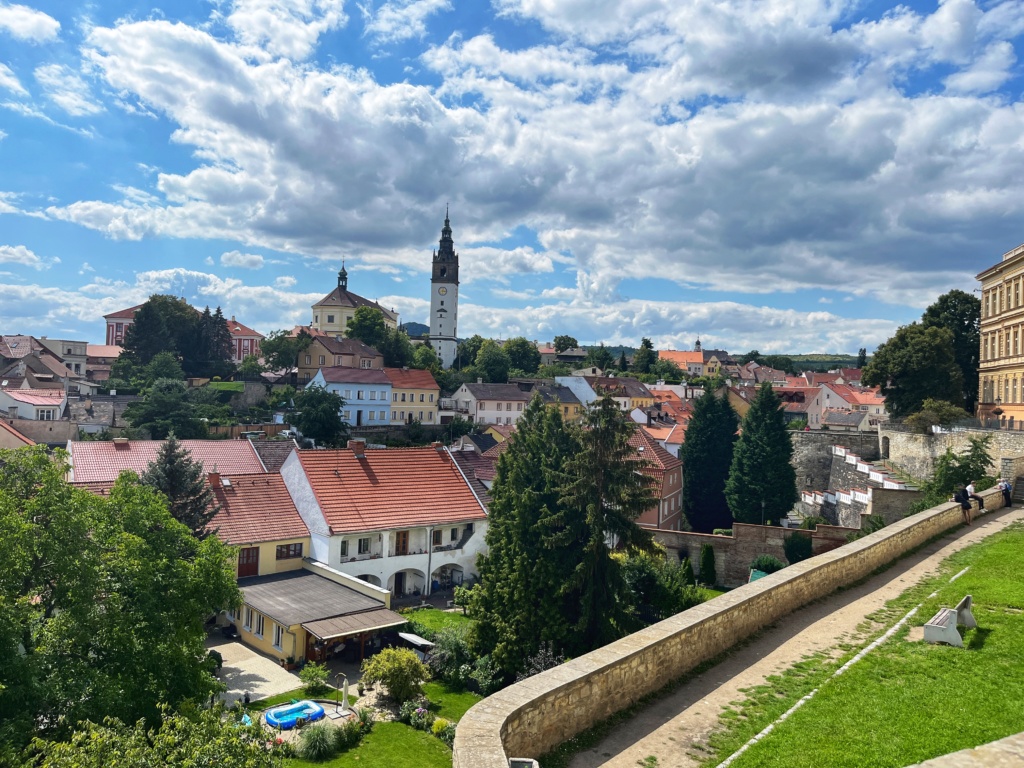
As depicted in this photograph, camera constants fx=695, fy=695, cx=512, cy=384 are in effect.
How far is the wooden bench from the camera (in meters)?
10.0

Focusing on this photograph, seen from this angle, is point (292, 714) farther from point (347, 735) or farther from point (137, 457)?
point (137, 457)

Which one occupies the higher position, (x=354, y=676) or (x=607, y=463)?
(x=607, y=463)

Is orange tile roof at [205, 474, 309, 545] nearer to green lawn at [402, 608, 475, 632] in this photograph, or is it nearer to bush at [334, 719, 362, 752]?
green lawn at [402, 608, 475, 632]

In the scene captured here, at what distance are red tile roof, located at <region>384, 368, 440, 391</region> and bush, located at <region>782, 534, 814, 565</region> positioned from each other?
1789 inches

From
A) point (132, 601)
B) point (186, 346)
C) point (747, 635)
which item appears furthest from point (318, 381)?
point (747, 635)

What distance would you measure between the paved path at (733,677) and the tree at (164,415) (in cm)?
4946

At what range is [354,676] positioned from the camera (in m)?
21.6

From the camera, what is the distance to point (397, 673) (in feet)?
62.8

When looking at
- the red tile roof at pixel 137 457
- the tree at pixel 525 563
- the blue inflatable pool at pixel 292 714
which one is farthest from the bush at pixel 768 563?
Answer: the red tile roof at pixel 137 457

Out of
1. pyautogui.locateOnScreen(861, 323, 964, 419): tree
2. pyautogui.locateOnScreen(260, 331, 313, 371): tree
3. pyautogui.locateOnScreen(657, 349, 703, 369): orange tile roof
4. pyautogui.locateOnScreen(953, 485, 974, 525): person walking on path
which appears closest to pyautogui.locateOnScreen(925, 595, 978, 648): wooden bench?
pyautogui.locateOnScreen(953, 485, 974, 525): person walking on path

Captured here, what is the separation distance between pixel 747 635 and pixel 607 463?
10812mm

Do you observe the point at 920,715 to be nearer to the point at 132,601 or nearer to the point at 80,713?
the point at 80,713

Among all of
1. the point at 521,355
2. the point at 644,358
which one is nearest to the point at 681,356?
the point at 644,358

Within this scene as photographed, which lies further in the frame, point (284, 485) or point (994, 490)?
point (284, 485)
